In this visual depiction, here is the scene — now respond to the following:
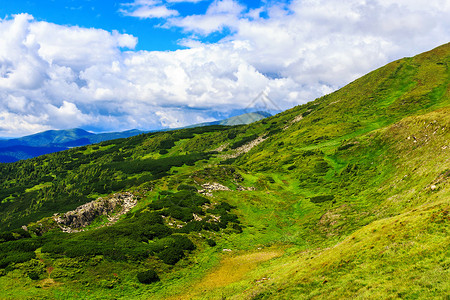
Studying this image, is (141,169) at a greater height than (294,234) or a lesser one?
greater

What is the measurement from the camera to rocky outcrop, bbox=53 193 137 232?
3953 centimetres

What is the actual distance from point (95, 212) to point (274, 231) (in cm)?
3123

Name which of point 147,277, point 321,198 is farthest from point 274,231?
point 147,277

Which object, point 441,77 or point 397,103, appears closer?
point 397,103

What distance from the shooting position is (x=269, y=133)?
138 m

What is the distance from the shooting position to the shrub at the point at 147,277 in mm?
23656

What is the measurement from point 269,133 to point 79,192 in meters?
96.3

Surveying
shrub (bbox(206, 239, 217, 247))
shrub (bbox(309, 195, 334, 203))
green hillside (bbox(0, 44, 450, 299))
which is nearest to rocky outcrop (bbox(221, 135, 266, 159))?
green hillside (bbox(0, 44, 450, 299))

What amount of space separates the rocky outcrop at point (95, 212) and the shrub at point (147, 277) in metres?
22.1

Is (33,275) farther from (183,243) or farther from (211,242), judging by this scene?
(211,242)

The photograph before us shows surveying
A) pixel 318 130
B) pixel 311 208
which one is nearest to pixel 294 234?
pixel 311 208

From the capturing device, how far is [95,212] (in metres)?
42.9

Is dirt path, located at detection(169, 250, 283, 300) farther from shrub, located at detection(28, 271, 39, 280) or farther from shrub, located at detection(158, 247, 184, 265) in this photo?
shrub, located at detection(28, 271, 39, 280)

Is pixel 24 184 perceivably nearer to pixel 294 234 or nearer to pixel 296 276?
pixel 294 234
